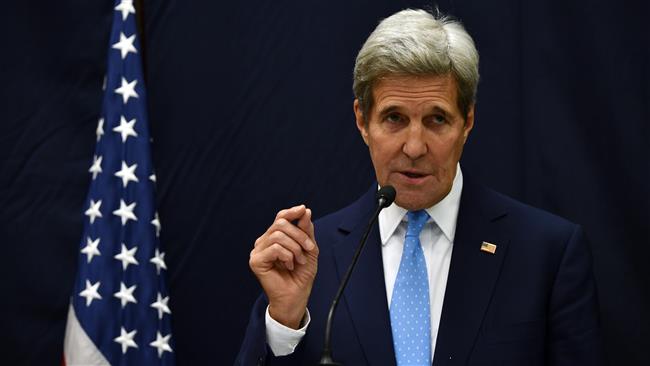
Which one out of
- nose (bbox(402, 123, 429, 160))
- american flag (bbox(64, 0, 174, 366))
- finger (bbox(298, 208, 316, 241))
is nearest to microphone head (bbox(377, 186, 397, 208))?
finger (bbox(298, 208, 316, 241))

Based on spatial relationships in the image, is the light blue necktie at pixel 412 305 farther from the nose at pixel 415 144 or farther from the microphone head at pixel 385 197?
the microphone head at pixel 385 197

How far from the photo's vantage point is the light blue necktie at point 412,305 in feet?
6.05

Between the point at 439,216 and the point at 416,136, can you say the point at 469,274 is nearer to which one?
the point at 439,216

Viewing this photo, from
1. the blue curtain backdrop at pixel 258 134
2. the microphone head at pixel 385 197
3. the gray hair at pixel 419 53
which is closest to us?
the microphone head at pixel 385 197

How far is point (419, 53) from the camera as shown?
1888 millimetres

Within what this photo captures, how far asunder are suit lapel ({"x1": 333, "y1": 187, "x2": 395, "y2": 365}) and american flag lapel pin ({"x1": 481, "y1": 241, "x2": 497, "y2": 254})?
0.74 ft

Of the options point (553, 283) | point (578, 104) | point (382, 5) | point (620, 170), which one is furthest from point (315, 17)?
point (553, 283)

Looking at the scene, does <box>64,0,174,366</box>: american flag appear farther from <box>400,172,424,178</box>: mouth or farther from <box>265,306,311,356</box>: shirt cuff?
<box>400,172,424,178</box>: mouth

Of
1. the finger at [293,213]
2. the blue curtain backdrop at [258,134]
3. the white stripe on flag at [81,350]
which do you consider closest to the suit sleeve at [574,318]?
Answer: the finger at [293,213]

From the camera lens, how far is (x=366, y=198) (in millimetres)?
2096

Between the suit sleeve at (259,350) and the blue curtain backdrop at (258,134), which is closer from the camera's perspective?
the suit sleeve at (259,350)

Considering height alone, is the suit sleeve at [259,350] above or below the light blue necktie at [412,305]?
below

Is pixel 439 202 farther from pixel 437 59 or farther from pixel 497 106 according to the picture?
pixel 497 106

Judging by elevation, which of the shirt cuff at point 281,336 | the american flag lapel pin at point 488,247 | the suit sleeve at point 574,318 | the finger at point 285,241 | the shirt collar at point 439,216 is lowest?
the shirt cuff at point 281,336
